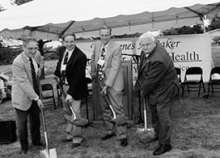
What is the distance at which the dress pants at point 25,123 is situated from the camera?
3.88 m

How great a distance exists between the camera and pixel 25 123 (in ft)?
12.9

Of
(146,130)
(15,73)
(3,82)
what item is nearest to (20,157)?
(15,73)

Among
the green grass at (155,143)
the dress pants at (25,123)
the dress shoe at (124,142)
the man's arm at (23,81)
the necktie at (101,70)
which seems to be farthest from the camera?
the necktie at (101,70)

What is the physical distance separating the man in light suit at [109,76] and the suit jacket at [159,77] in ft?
2.09

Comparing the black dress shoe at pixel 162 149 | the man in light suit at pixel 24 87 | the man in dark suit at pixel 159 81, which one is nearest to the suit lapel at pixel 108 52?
the man in dark suit at pixel 159 81

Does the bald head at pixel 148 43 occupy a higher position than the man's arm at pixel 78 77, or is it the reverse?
the bald head at pixel 148 43

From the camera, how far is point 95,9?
14.4 ft

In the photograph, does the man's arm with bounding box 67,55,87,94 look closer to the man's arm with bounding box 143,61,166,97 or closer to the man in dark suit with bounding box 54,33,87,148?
the man in dark suit with bounding box 54,33,87,148

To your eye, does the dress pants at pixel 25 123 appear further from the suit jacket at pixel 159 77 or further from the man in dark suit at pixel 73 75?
the suit jacket at pixel 159 77

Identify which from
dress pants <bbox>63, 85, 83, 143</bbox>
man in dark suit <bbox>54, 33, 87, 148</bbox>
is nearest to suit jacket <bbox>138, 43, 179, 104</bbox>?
man in dark suit <bbox>54, 33, 87, 148</bbox>

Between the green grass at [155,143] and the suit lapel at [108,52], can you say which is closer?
the green grass at [155,143]

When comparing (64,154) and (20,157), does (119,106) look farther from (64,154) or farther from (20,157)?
(20,157)

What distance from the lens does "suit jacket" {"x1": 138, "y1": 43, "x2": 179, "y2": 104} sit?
→ 3369 millimetres

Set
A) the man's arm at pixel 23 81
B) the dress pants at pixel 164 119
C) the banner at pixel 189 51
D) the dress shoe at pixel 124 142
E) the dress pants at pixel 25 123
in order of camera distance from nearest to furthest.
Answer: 1. the dress pants at pixel 164 119
2. the man's arm at pixel 23 81
3. the dress pants at pixel 25 123
4. the dress shoe at pixel 124 142
5. the banner at pixel 189 51
